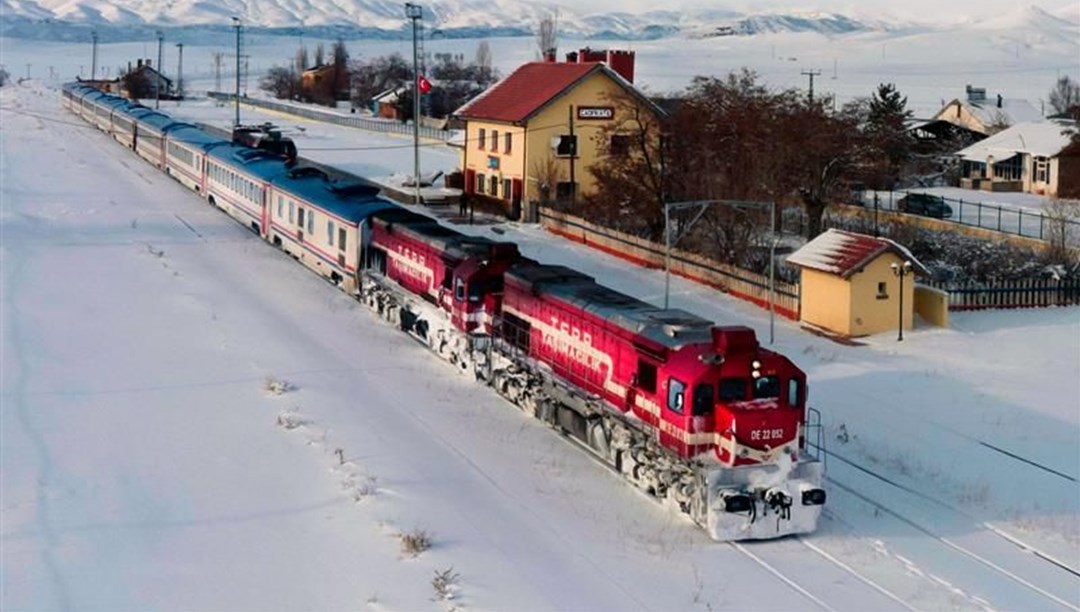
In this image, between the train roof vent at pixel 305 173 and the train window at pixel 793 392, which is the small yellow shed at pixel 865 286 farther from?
the train roof vent at pixel 305 173

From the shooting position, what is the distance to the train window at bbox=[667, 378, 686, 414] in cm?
1961

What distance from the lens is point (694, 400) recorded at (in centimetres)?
1938

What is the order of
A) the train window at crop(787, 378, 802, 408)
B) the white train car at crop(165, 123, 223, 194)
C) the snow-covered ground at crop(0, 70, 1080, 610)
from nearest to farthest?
the snow-covered ground at crop(0, 70, 1080, 610), the train window at crop(787, 378, 802, 408), the white train car at crop(165, 123, 223, 194)

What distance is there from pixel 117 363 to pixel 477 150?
34.1 m

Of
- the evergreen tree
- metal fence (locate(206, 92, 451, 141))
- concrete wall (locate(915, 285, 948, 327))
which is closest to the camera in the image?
concrete wall (locate(915, 285, 948, 327))

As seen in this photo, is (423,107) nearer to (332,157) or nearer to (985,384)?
(332,157)

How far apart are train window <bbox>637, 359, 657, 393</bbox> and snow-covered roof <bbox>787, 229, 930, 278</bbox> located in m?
14.3

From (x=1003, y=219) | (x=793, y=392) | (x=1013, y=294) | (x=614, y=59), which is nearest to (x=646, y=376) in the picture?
(x=793, y=392)

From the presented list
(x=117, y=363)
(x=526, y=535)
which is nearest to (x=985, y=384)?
(x=526, y=535)

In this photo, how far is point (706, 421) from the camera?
768 inches

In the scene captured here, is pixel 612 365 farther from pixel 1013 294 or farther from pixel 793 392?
pixel 1013 294

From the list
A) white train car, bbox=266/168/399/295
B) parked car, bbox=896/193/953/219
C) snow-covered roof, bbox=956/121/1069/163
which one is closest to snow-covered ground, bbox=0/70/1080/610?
white train car, bbox=266/168/399/295

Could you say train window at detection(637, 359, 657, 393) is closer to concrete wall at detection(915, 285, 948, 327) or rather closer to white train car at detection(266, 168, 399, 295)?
white train car at detection(266, 168, 399, 295)

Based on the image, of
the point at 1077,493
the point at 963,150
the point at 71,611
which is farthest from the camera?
the point at 963,150
